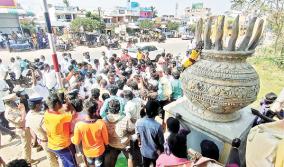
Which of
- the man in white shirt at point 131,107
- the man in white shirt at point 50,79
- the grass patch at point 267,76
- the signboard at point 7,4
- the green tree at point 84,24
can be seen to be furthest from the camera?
the green tree at point 84,24

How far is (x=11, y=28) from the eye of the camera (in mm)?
22578

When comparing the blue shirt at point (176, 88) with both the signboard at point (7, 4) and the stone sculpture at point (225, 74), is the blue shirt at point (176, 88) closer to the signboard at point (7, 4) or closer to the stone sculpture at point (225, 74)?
the stone sculpture at point (225, 74)

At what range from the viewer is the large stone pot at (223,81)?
2.50 metres

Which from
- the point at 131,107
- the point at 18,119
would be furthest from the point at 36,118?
the point at 131,107

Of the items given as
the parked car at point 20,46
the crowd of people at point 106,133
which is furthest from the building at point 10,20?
the crowd of people at point 106,133

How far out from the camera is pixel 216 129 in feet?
9.23

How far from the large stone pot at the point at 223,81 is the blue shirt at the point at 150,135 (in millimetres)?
717

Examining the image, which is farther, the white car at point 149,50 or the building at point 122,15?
the building at point 122,15

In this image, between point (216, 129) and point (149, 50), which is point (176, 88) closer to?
point (216, 129)

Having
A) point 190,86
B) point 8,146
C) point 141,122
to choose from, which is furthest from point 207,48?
point 8,146

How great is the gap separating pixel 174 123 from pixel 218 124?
67 centimetres

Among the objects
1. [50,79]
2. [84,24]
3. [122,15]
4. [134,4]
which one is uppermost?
[134,4]

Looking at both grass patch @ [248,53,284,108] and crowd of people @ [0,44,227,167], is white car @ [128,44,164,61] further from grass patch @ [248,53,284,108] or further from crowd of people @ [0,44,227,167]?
crowd of people @ [0,44,227,167]

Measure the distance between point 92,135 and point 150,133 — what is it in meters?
0.85
